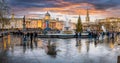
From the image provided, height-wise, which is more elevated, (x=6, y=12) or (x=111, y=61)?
(x=6, y=12)

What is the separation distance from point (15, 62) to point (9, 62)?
0.37m

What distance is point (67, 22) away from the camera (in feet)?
237

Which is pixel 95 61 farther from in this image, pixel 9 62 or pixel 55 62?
pixel 9 62

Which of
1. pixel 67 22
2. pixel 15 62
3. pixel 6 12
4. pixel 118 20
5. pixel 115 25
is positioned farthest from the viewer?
pixel 118 20

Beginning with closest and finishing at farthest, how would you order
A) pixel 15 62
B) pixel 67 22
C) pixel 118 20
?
pixel 15 62 → pixel 67 22 → pixel 118 20

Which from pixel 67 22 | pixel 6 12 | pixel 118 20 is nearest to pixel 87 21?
pixel 118 20

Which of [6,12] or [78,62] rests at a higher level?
[6,12]

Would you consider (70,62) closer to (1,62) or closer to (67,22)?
(1,62)

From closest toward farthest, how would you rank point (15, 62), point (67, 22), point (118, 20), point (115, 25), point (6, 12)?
point (15, 62) < point (6, 12) < point (67, 22) < point (115, 25) < point (118, 20)

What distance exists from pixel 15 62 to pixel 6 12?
46001 mm

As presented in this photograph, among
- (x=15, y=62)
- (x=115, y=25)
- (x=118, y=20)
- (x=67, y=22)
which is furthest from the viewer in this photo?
(x=118, y=20)

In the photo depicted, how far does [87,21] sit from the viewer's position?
19500 centimetres

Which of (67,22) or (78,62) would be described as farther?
(67,22)

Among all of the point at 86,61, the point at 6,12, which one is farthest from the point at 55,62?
the point at 6,12
